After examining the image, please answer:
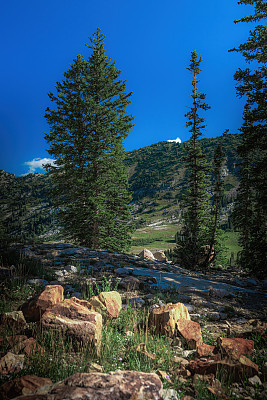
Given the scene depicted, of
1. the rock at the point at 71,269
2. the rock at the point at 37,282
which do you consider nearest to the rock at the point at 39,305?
the rock at the point at 37,282

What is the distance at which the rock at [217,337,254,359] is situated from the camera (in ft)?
9.68

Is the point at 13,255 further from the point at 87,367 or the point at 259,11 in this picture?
the point at 259,11

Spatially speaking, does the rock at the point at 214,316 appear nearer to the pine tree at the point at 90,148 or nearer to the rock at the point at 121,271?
the rock at the point at 121,271

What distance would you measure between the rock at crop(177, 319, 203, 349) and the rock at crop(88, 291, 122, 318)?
1300 mm

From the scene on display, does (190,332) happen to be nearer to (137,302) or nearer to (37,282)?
(137,302)

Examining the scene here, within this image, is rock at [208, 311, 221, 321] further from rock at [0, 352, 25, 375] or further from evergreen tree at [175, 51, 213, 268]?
evergreen tree at [175, 51, 213, 268]

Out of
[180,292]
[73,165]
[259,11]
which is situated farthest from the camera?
[73,165]

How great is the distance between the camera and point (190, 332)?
367 centimetres

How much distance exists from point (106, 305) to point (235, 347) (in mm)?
2337

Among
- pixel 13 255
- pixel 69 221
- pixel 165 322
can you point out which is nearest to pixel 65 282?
pixel 13 255

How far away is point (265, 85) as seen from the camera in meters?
11.4

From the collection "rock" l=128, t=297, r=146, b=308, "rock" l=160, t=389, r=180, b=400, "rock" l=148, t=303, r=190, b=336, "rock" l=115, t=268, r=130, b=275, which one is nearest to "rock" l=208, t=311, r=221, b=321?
"rock" l=148, t=303, r=190, b=336

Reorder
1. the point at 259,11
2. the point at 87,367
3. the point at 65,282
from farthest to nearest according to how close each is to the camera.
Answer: the point at 259,11
the point at 65,282
the point at 87,367

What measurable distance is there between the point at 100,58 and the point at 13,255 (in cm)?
1766
